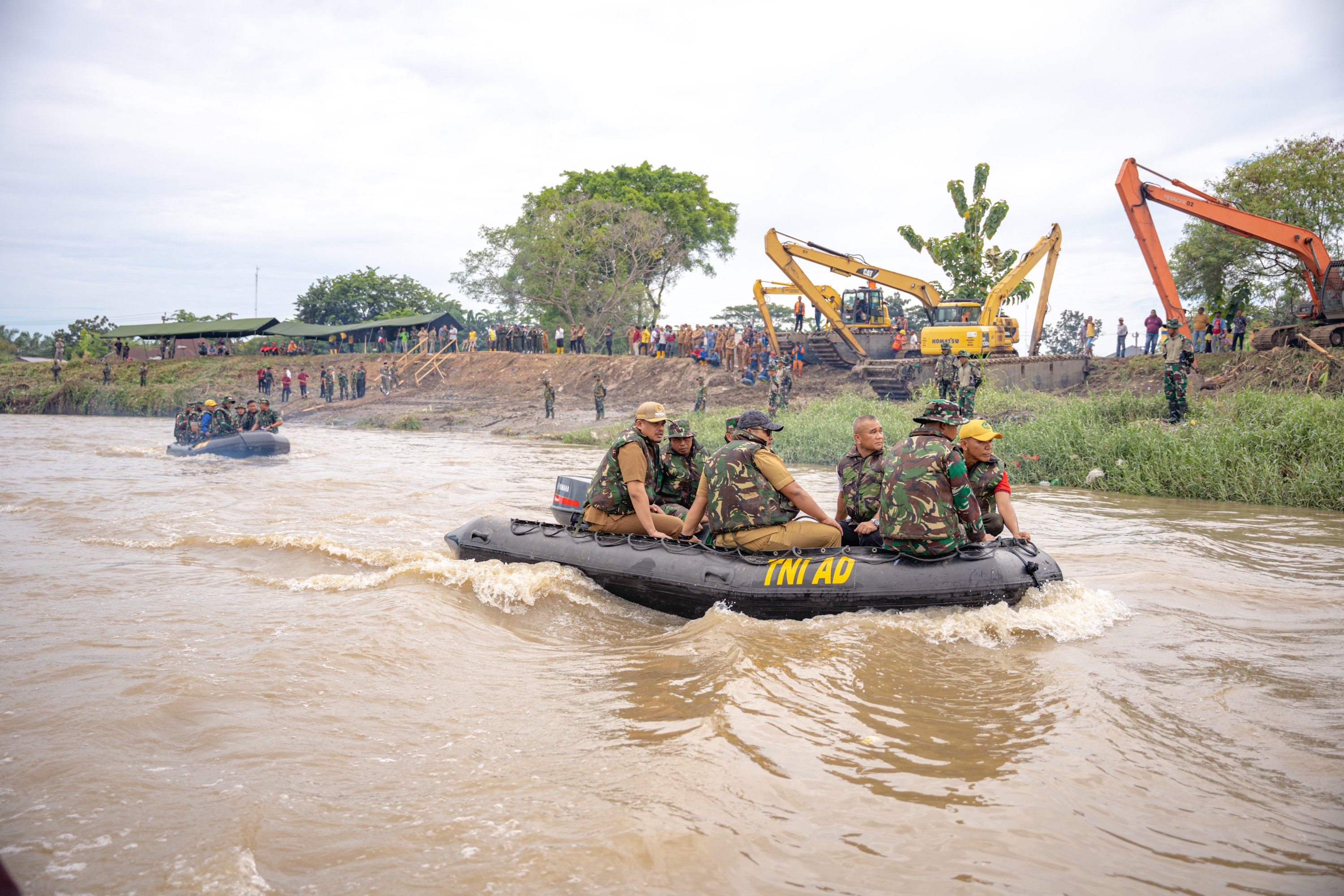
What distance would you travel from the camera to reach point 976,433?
611 centimetres

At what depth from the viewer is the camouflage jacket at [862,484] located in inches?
259

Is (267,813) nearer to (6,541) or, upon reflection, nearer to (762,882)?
(762,882)

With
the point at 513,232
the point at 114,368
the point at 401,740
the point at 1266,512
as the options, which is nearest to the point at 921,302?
the point at 1266,512

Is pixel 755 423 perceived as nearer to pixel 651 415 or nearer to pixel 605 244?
pixel 651 415

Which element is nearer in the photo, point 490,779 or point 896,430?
point 490,779

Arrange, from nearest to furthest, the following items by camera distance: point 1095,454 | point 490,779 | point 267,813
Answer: point 267,813 < point 490,779 < point 1095,454

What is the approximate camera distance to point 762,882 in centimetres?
290

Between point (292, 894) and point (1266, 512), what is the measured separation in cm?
1212

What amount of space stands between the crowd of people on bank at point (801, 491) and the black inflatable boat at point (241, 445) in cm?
1312

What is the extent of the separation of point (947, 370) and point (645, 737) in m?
16.7

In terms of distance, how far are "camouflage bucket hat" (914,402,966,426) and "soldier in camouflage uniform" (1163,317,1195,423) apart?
442 inches

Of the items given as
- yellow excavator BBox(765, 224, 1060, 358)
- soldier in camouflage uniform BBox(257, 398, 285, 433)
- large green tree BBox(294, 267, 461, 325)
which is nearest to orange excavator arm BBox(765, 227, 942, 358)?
yellow excavator BBox(765, 224, 1060, 358)

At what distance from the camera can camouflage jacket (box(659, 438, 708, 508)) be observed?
731 centimetres

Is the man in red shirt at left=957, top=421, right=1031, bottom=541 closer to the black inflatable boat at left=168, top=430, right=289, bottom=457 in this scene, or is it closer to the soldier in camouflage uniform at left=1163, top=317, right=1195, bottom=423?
the soldier in camouflage uniform at left=1163, top=317, right=1195, bottom=423
